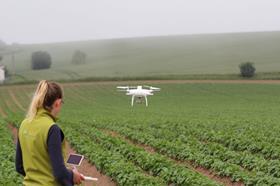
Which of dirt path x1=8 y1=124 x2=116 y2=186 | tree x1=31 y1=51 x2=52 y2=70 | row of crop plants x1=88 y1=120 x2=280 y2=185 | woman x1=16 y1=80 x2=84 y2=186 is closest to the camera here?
woman x1=16 y1=80 x2=84 y2=186

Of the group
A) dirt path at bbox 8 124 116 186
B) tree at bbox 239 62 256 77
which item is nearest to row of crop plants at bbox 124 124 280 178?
dirt path at bbox 8 124 116 186

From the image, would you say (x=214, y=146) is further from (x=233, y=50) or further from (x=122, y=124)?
(x=233, y=50)

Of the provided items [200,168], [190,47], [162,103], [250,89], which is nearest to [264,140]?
[200,168]

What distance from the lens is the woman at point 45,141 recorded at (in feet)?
16.9

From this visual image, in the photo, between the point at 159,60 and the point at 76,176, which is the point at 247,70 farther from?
the point at 76,176

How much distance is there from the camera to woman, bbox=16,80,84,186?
5148 mm

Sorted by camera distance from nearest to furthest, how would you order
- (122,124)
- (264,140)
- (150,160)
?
(150,160) < (264,140) < (122,124)

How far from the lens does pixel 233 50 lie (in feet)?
381

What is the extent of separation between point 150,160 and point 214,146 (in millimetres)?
2905

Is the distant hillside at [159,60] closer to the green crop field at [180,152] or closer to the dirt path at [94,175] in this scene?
the green crop field at [180,152]

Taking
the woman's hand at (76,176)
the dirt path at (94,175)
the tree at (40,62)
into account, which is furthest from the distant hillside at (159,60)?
the woman's hand at (76,176)

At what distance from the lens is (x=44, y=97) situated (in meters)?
5.22

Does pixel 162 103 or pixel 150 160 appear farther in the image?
pixel 162 103

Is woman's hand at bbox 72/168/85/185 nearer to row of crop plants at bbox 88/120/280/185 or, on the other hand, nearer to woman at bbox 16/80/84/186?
woman at bbox 16/80/84/186
